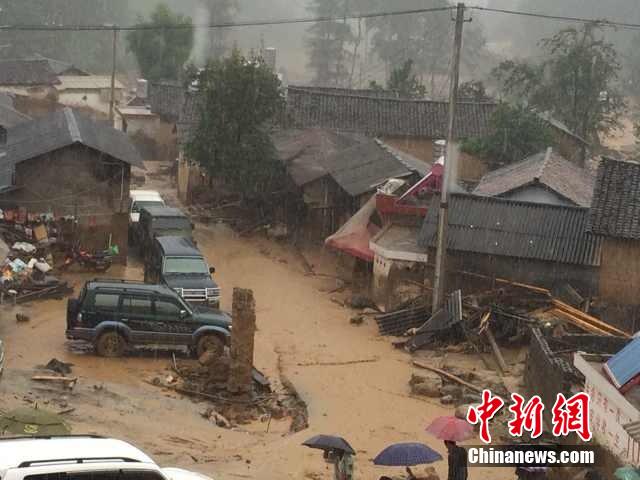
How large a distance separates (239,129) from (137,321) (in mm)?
17301

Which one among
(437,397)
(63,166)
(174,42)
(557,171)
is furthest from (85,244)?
(174,42)

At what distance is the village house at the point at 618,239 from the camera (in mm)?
27750

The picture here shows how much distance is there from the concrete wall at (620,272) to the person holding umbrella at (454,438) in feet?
49.4

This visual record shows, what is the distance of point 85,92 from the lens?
6341 cm

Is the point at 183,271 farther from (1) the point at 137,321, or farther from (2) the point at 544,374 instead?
(2) the point at 544,374

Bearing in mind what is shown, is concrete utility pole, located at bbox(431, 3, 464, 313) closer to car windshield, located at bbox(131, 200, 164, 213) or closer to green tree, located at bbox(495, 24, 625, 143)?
car windshield, located at bbox(131, 200, 164, 213)

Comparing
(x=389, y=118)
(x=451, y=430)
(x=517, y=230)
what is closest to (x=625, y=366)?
(x=451, y=430)

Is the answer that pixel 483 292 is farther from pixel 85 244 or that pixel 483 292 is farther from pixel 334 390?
pixel 85 244

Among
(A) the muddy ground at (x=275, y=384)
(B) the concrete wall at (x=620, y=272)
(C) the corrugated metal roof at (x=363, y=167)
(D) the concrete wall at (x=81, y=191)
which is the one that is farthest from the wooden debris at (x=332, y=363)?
(C) the corrugated metal roof at (x=363, y=167)

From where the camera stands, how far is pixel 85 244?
A: 31.9 meters

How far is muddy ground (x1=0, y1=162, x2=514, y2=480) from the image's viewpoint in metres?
17.8

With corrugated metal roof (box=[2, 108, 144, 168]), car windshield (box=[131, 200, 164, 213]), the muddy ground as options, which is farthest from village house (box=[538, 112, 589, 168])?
corrugated metal roof (box=[2, 108, 144, 168])

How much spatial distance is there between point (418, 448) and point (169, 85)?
151 feet

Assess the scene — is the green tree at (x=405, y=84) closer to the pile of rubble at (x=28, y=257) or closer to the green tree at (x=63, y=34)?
the pile of rubble at (x=28, y=257)
